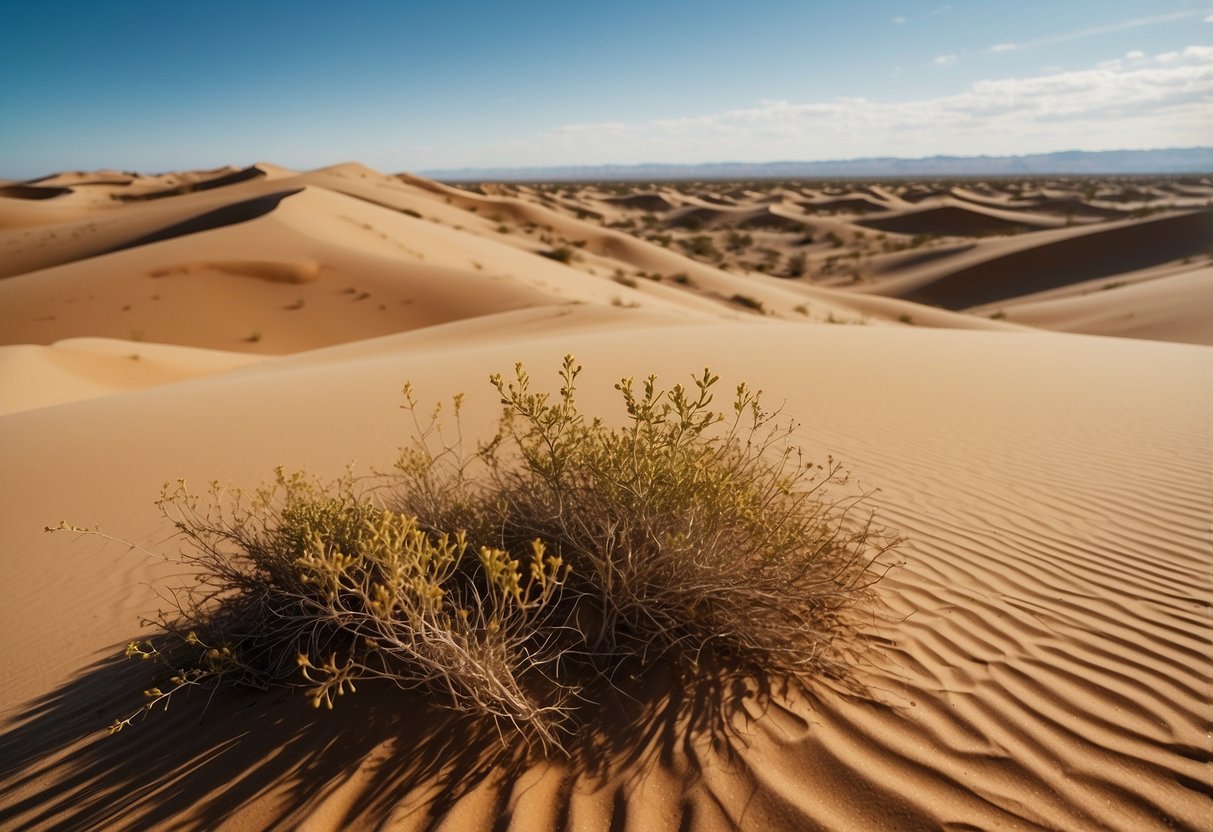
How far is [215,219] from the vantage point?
95.5 feet

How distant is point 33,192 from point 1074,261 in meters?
72.3

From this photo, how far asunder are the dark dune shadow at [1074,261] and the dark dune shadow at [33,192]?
62.0m

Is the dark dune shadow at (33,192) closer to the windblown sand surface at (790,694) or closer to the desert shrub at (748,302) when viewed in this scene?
the windblown sand surface at (790,694)

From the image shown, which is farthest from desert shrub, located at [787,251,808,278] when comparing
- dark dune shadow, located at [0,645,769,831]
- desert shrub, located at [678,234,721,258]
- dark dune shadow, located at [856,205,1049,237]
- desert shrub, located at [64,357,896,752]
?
dark dune shadow, located at [0,645,769,831]

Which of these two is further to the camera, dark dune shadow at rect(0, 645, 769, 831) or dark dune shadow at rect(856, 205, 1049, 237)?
dark dune shadow at rect(856, 205, 1049, 237)

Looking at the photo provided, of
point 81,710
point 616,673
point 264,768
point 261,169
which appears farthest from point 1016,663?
point 261,169

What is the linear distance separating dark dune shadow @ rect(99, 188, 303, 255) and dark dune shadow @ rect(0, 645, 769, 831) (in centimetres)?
2792

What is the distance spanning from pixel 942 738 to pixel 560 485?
181cm

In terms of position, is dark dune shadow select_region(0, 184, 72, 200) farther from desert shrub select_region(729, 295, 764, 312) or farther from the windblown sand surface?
desert shrub select_region(729, 295, 764, 312)

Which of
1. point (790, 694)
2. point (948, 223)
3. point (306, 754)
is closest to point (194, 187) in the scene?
point (948, 223)

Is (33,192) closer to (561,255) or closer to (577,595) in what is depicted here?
(561,255)

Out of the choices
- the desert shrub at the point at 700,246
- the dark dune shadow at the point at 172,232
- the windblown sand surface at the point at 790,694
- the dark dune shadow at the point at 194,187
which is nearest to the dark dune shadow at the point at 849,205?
the desert shrub at the point at 700,246

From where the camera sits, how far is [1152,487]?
16.9 feet

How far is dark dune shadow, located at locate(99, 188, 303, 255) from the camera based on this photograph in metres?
27.3
